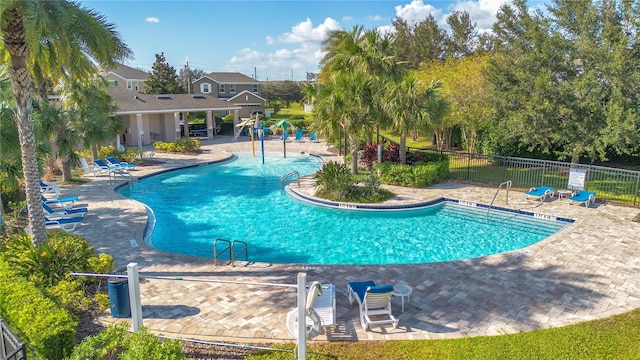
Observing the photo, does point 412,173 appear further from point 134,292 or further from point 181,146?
point 181,146

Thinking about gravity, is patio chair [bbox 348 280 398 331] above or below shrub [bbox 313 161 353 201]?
below

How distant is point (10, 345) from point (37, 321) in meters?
0.43

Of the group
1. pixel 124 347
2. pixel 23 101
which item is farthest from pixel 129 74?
pixel 124 347

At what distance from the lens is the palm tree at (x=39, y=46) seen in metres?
8.30

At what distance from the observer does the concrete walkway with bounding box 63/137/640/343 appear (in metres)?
7.76

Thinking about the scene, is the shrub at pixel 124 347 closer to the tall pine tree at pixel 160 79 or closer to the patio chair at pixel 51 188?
the patio chair at pixel 51 188

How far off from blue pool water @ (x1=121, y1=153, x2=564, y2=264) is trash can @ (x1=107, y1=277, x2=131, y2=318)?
15.3 ft

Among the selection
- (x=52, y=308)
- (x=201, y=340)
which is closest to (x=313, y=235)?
(x=201, y=340)

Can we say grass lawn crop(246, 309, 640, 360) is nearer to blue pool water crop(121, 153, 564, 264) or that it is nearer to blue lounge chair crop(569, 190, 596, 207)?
blue pool water crop(121, 153, 564, 264)

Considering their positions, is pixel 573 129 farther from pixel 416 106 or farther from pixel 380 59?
pixel 380 59

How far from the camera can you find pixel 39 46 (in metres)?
8.72

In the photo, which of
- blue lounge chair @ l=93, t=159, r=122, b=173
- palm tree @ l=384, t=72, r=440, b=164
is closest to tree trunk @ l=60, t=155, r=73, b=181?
blue lounge chair @ l=93, t=159, r=122, b=173

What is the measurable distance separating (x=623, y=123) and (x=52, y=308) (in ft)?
66.9

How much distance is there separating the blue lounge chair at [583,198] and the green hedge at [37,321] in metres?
17.2
